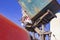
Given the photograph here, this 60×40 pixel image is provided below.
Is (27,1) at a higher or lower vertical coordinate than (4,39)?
higher

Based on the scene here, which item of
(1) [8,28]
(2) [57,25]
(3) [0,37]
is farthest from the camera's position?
(2) [57,25]

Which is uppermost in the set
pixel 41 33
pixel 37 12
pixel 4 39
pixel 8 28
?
pixel 37 12

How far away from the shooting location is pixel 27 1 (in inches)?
360

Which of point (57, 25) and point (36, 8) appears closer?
point (36, 8)

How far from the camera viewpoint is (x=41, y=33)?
31.2ft

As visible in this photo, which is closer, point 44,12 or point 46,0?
point 46,0

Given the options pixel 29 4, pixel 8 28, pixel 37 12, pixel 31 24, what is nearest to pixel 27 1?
pixel 29 4

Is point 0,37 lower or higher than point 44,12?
lower

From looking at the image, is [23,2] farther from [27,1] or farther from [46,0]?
[46,0]

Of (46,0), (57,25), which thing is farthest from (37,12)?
(57,25)

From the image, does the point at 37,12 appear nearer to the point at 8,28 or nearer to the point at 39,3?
the point at 39,3

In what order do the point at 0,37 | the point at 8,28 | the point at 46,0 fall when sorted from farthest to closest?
1. the point at 46,0
2. the point at 8,28
3. the point at 0,37

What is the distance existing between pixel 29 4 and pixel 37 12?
554 mm

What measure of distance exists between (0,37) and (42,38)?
17.8 feet
